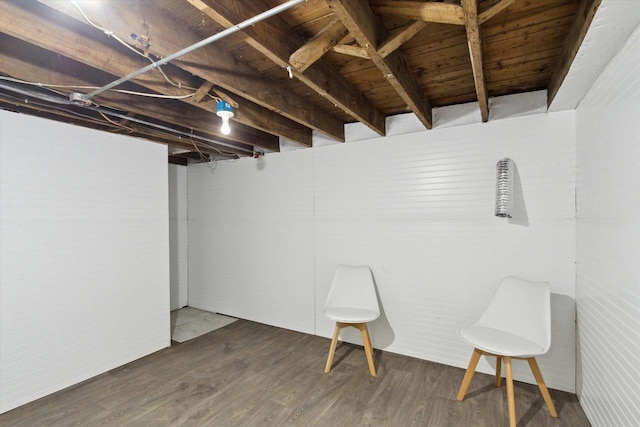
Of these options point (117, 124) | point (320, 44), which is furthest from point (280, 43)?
point (117, 124)

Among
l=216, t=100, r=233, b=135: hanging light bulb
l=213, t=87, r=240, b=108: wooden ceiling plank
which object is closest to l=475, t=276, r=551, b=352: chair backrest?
l=216, t=100, r=233, b=135: hanging light bulb

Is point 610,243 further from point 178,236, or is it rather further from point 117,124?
point 178,236

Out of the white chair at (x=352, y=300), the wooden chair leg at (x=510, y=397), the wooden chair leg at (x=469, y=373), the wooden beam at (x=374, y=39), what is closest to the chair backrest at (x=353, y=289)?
the white chair at (x=352, y=300)

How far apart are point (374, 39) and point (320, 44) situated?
274mm

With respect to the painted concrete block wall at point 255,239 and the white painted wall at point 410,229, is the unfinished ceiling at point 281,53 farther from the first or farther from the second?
the painted concrete block wall at point 255,239

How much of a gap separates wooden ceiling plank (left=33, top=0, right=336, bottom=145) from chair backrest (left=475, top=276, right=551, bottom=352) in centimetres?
215

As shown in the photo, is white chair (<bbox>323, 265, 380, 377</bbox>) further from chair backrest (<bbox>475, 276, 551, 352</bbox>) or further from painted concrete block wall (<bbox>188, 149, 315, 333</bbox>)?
chair backrest (<bbox>475, 276, 551, 352</bbox>)

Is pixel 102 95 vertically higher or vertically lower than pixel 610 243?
higher

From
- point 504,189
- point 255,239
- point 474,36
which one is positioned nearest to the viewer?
point 474,36

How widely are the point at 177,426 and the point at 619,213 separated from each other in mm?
2952

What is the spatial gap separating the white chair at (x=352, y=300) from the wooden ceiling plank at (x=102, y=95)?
1.94m

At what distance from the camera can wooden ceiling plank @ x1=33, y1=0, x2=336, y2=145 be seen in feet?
4.24

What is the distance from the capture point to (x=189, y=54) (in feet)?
5.24

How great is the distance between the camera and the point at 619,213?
162cm
